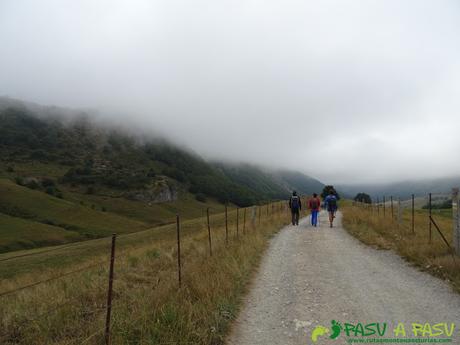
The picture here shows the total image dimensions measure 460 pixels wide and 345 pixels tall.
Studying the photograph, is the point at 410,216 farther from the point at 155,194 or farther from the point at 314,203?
the point at 155,194

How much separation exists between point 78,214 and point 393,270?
360 feet

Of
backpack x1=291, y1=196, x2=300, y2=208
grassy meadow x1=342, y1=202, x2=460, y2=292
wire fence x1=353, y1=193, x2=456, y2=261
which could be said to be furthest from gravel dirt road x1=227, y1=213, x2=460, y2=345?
backpack x1=291, y1=196, x2=300, y2=208

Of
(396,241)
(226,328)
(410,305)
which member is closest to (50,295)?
(226,328)

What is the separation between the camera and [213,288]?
809 cm

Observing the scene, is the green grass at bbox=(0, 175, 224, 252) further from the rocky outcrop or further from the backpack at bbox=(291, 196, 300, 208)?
the backpack at bbox=(291, 196, 300, 208)

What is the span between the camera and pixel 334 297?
8.30 metres

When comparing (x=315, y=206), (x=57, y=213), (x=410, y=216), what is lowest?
(x=57, y=213)

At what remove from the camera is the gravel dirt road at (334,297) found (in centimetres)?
Answer: 656

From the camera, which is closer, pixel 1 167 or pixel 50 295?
pixel 50 295

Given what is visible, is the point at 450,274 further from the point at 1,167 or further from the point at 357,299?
the point at 1,167

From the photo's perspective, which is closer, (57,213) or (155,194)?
(57,213)

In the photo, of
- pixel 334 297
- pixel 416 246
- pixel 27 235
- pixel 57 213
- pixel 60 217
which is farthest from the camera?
pixel 57 213

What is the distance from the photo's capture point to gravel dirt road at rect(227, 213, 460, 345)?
258 inches

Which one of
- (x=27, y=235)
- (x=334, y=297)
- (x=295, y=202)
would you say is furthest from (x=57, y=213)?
(x=334, y=297)
